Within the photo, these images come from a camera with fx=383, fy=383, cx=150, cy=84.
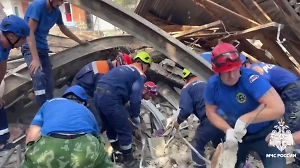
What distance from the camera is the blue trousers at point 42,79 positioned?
445 cm

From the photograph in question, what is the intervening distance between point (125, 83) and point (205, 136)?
112 centimetres

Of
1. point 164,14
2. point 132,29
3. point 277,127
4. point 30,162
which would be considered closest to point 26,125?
point 132,29

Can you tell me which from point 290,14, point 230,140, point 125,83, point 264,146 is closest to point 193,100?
point 125,83

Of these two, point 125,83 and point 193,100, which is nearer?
point 193,100

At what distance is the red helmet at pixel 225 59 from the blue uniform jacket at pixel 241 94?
0.15 metres

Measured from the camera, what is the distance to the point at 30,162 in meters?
2.90

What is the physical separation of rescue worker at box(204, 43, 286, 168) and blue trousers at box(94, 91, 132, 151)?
153cm

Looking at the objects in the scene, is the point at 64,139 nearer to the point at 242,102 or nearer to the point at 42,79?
the point at 242,102

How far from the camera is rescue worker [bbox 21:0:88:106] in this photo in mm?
4441

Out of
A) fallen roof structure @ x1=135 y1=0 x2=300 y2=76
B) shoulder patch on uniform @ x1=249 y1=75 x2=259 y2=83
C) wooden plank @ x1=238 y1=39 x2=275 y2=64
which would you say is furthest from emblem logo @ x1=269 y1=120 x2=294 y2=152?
wooden plank @ x1=238 y1=39 x2=275 y2=64

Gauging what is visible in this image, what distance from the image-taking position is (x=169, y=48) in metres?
4.30

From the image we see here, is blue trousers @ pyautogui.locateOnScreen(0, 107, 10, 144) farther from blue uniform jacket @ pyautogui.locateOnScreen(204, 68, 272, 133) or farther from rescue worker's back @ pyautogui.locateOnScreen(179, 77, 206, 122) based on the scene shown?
blue uniform jacket @ pyautogui.locateOnScreen(204, 68, 272, 133)

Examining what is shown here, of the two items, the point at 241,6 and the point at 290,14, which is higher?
the point at 241,6

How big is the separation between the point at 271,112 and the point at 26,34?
2.59 meters
